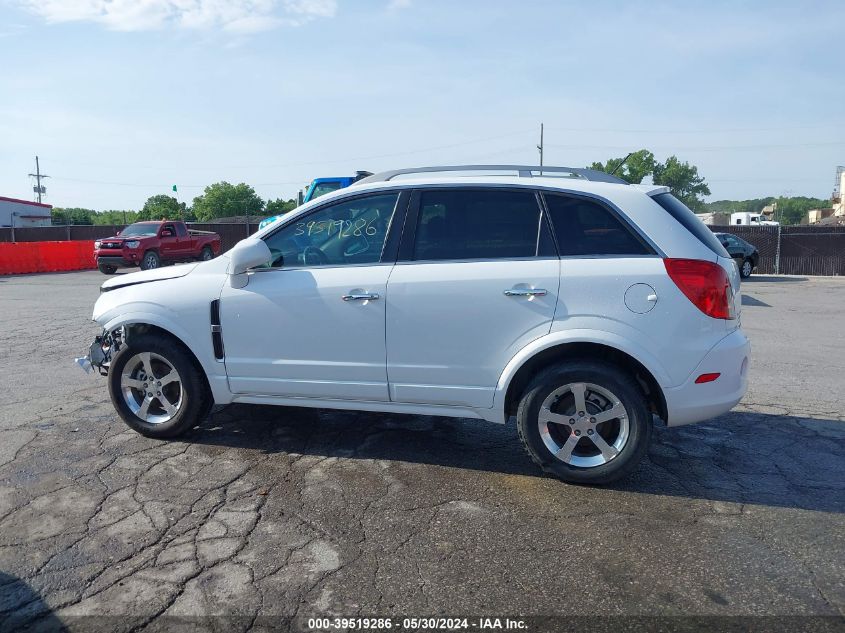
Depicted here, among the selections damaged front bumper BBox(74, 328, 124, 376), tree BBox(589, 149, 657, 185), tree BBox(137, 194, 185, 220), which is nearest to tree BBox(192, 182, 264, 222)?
tree BBox(137, 194, 185, 220)

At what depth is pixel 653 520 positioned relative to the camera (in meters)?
3.80

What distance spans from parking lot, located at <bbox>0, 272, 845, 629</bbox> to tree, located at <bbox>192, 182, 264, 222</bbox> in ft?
282

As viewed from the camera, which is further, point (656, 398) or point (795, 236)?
point (795, 236)

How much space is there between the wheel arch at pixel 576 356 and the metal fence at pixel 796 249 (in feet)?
74.9

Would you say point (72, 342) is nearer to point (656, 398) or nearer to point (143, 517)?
point (143, 517)

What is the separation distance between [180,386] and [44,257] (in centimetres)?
2204

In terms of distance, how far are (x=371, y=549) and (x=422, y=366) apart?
1.30m

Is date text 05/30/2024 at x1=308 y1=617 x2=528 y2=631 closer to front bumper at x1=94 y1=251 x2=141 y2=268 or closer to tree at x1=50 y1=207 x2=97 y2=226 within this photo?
front bumper at x1=94 y1=251 x2=141 y2=268

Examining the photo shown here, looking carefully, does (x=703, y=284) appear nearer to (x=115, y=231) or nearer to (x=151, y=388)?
(x=151, y=388)

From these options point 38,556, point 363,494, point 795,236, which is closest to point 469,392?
point 363,494

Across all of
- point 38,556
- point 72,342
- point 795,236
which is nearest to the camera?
point 38,556

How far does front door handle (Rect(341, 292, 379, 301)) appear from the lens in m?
4.43

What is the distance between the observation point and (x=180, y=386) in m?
4.98

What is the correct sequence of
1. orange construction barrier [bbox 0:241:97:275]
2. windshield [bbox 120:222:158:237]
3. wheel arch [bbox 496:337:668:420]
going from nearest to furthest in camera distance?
wheel arch [bbox 496:337:668:420] → windshield [bbox 120:222:158:237] → orange construction barrier [bbox 0:241:97:275]
